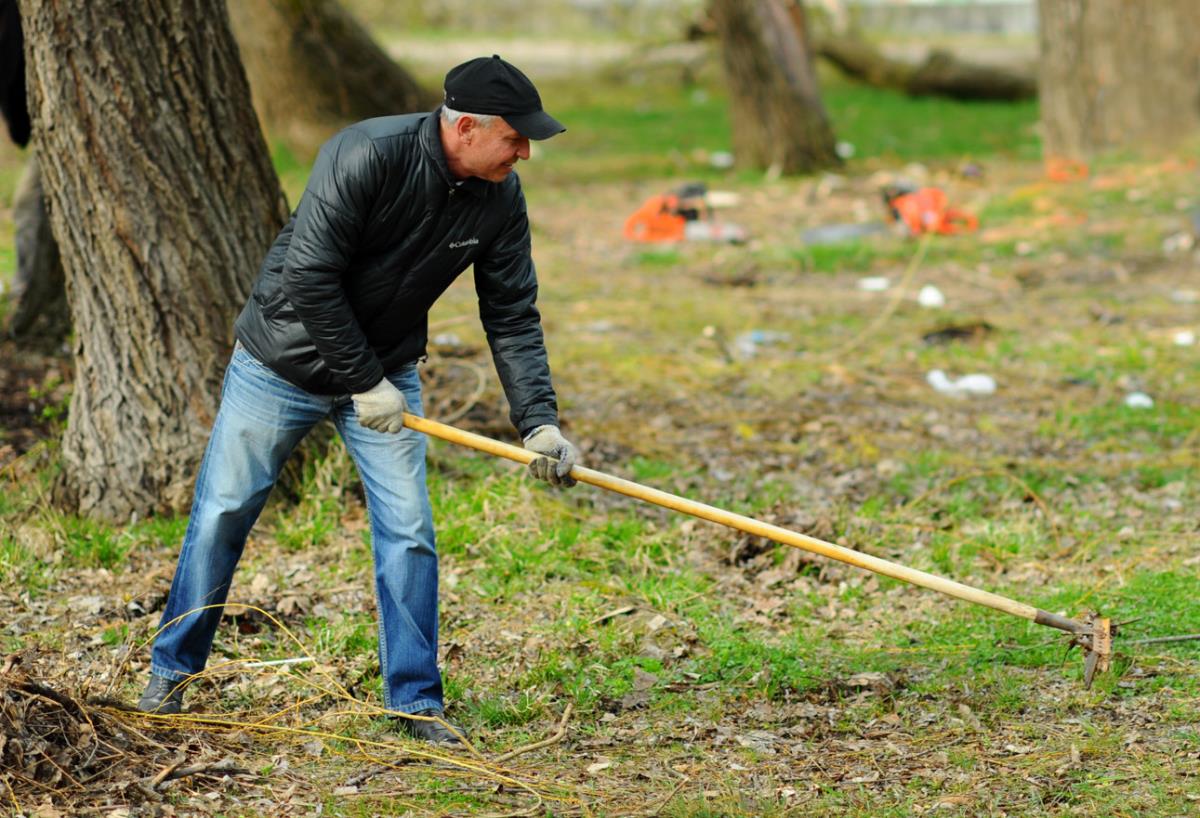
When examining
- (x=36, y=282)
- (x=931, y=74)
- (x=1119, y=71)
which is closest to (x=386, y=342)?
(x=36, y=282)

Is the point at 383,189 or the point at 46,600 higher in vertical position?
the point at 383,189

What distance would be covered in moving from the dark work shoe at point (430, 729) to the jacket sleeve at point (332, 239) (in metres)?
1.15

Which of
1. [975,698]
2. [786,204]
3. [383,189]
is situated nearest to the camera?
[383,189]

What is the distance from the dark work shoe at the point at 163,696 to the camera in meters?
4.24

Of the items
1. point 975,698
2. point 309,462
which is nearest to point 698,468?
point 309,462

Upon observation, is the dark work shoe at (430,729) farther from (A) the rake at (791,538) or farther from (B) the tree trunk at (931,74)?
(B) the tree trunk at (931,74)

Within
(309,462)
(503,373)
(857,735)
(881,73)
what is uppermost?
(881,73)

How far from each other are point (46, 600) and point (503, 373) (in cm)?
215

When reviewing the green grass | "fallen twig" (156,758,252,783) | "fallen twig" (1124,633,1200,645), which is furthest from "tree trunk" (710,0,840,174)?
"fallen twig" (156,758,252,783)

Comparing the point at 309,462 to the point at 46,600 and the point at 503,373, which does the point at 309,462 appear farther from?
the point at 503,373

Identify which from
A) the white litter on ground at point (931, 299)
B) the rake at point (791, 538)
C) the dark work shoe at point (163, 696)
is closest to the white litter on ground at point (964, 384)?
the white litter on ground at point (931, 299)

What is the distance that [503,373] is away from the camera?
14.6 ft

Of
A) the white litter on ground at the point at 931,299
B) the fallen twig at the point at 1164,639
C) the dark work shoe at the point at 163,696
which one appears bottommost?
the fallen twig at the point at 1164,639

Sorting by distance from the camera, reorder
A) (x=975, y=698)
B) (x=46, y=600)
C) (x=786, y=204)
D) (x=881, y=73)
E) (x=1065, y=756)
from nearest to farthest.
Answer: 1. (x=1065, y=756)
2. (x=975, y=698)
3. (x=46, y=600)
4. (x=786, y=204)
5. (x=881, y=73)
